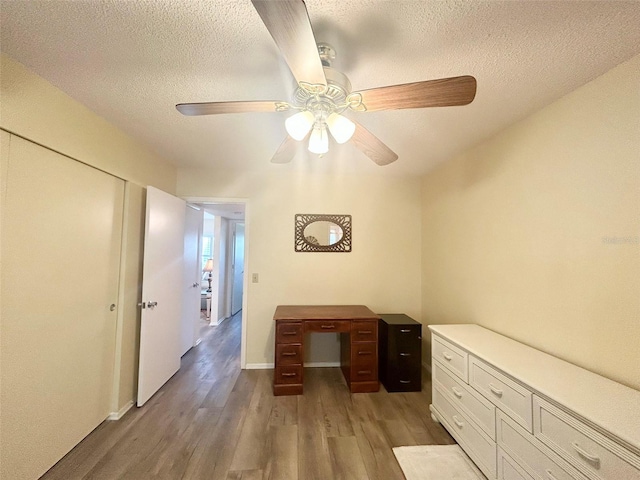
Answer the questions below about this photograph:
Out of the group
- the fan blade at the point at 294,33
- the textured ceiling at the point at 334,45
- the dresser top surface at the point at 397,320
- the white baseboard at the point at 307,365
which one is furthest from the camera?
the white baseboard at the point at 307,365

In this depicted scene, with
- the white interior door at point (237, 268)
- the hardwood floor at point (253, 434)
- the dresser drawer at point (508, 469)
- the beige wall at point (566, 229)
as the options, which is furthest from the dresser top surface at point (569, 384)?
the white interior door at point (237, 268)

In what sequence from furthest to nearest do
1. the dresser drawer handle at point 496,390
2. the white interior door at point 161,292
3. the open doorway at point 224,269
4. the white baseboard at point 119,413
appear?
the open doorway at point 224,269 < the white interior door at point 161,292 < the white baseboard at point 119,413 < the dresser drawer handle at point 496,390

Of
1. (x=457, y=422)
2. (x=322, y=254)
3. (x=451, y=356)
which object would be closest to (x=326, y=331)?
(x=322, y=254)

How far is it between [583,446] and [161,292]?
10.2 feet

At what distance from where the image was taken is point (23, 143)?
1.41 metres

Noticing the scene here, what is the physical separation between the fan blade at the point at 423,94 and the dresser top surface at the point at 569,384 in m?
1.41

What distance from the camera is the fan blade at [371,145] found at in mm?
1487

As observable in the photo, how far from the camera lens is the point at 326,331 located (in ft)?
8.36

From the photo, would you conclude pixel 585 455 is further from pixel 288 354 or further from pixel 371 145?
pixel 288 354

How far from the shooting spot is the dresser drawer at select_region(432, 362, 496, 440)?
4.98 ft

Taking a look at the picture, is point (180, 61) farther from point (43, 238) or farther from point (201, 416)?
point (201, 416)

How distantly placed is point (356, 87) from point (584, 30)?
1.03m

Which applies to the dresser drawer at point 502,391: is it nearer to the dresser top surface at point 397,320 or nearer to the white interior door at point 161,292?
the dresser top surface at point 397,320

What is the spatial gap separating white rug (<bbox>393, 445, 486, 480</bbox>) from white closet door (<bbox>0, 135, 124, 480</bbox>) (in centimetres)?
231
